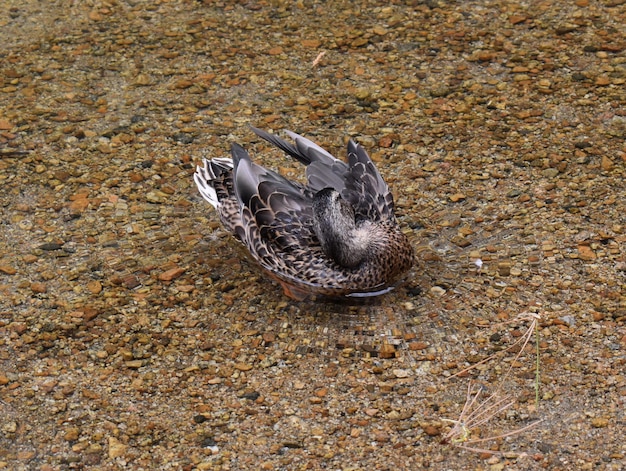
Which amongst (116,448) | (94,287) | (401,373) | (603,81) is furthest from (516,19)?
(116,448)

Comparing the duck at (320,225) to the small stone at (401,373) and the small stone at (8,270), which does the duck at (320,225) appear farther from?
the small stone at (8,270)

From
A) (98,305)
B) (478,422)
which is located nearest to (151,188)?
(98,305)

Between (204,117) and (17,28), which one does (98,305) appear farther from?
(17,28)

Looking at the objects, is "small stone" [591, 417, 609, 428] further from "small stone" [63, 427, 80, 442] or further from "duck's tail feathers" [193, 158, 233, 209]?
"duck's tail feathers" [193, 158, 233, 209]

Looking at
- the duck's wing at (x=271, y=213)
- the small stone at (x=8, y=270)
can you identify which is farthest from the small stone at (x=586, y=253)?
the small stone at (x=8, y=270)

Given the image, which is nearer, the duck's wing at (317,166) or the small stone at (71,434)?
the small stone at (71,434)

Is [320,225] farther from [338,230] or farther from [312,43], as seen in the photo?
[312,43]
